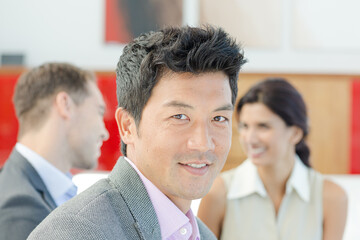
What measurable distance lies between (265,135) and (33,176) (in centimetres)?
114

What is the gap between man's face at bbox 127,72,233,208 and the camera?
108 cm

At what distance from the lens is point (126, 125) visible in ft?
3.92

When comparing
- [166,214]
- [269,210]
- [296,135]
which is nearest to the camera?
[166,214]

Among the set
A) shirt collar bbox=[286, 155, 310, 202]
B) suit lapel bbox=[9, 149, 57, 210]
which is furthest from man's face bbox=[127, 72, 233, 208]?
shirt collar bbox=[286, 155, 310, 202]

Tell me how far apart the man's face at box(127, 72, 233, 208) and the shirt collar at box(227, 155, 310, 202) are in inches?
53.1

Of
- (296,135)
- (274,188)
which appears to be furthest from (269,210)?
(296,135)

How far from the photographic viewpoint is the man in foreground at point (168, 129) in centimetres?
108

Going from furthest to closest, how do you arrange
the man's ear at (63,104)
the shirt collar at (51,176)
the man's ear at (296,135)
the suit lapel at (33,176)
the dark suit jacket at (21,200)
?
the man's ear at (296,135), the man's ear at (63,104), the shirt collar at (51,176), the suit lapel at (33,176), the dark suit jacket at (21,200)

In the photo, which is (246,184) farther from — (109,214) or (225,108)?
(109,214)

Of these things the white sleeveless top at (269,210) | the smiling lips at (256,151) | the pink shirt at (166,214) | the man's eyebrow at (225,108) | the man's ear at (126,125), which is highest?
the man's eyebrow at (225,108)

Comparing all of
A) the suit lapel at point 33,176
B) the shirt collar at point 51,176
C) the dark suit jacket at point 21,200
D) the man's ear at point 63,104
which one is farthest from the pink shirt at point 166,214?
the man's ear at point 63,104

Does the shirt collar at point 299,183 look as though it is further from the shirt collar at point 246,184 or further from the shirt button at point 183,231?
the shirt button at point 183,231

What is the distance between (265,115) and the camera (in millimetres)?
2479

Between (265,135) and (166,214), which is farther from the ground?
(166,214)
